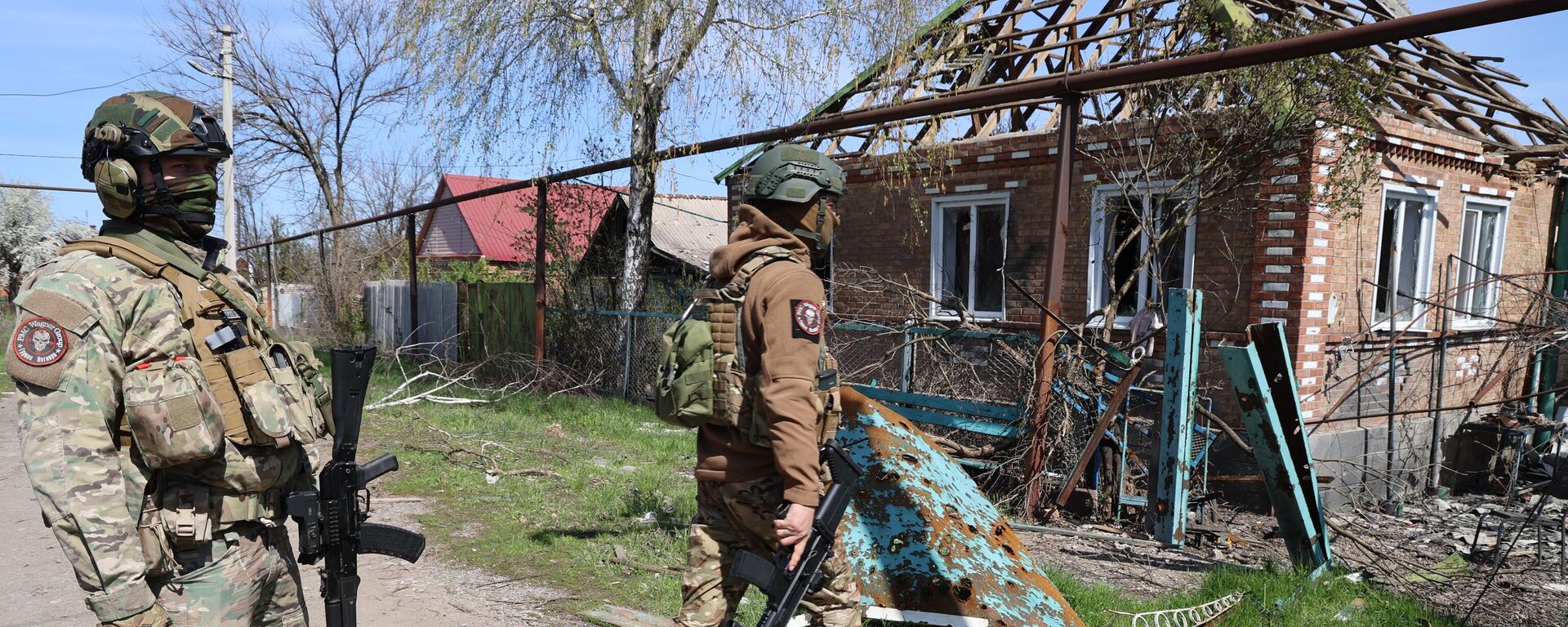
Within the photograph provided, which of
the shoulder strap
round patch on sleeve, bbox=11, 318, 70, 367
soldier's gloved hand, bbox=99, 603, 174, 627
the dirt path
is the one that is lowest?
the dirt path

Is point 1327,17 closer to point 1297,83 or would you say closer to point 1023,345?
point 1297,83

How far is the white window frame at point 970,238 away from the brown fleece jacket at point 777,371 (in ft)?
22.8

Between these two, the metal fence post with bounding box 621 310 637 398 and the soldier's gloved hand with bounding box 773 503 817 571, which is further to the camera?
the metal fence post with bounding box 621 310 637 398

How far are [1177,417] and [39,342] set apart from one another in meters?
4.16

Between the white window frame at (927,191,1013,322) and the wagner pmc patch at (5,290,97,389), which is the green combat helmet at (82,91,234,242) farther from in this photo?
the white window frame at (927,191,1013,322)

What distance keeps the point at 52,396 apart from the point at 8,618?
2.84 m

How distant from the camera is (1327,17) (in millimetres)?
7738

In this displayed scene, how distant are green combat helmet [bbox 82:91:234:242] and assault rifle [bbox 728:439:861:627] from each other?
5.55ft

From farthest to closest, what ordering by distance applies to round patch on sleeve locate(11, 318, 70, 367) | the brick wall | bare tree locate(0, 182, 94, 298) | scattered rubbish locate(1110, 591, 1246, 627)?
bare tree locate(0, 182, 94, 298) → the brick wall → scattered rubbish locate(1110, 591, 1246, 627) → round patch on sleeve locate(11, 318, 70, 367)

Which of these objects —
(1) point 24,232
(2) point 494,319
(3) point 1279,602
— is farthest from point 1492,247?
(1) point 24,232

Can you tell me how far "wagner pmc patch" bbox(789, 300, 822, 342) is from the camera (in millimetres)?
2459

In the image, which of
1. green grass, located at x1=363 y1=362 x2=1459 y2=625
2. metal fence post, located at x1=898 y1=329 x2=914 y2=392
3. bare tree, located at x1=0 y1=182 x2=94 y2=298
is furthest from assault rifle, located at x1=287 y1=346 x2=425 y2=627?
bare tree, located at x1=0 y1=182 x2=94 y2=298

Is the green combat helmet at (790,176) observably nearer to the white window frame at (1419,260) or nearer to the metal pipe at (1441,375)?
the white window frame at (1419,260)

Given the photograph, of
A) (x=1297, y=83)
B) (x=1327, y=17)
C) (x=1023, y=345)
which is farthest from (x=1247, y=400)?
(x=1327, y=17)
